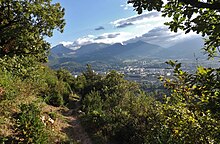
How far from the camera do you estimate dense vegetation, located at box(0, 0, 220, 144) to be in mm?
3498

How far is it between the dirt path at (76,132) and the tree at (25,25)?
18.9ft

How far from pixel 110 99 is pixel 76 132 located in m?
5.83

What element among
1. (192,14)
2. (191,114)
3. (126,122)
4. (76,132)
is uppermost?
(192,14)

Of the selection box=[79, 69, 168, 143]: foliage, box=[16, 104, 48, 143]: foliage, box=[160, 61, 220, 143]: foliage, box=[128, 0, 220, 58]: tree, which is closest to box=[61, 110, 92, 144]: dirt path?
box=[79, 69, 168, 143]: foliage

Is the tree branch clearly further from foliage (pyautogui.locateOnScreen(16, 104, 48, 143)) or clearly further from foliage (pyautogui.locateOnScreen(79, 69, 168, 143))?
foliage (pyautogui.locateOnScreen(79, 69, 168, 143))

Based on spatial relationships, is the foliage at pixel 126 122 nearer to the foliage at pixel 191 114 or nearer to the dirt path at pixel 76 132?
the dirt path at pixel 76 132

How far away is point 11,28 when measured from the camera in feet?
39.7

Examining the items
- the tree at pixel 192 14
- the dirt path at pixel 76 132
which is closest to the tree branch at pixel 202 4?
the tree at pixel 192 14

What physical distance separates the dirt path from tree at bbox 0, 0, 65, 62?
5.76 m

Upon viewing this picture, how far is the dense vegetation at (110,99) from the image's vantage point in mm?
3498

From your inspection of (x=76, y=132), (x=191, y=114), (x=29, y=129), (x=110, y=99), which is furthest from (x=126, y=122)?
(x=191, y=114)

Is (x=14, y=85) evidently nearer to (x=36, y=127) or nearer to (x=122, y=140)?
(x=36, y=127)

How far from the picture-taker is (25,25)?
39.5ft

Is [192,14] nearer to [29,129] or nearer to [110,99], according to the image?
[29,129]
